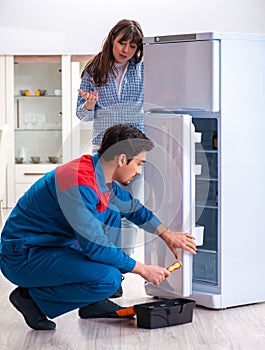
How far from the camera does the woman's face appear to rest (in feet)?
11.4

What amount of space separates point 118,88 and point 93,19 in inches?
141

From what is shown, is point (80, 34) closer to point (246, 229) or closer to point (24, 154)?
point (24, 154)

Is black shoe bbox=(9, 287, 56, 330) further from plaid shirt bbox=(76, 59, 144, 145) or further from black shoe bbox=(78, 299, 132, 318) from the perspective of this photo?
plaid shirt bbox=(76, 59, 144, 145)

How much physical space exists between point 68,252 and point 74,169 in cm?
33

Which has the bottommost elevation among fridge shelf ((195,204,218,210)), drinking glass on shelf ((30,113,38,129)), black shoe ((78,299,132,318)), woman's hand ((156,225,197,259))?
black shoe ((78,299,132,318))

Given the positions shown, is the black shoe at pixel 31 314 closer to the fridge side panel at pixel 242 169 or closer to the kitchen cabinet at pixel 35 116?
the fridge side panel at pixel 242 169

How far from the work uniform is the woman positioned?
60cm

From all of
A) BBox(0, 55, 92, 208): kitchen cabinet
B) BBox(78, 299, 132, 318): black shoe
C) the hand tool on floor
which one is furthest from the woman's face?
BBox(0, 55, 92, 208): kitchen cabinet

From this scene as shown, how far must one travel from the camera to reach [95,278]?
9.39ft

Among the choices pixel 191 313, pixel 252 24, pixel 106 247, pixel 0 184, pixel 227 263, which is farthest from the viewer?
pixel 252 24

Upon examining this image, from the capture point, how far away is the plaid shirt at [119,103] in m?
3.54

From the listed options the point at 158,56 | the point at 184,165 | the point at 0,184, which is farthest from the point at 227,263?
the point at 0,184

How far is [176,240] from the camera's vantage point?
318cm

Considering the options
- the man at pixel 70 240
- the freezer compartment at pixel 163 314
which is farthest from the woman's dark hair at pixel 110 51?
the freezer compartment at pixel 163 314
